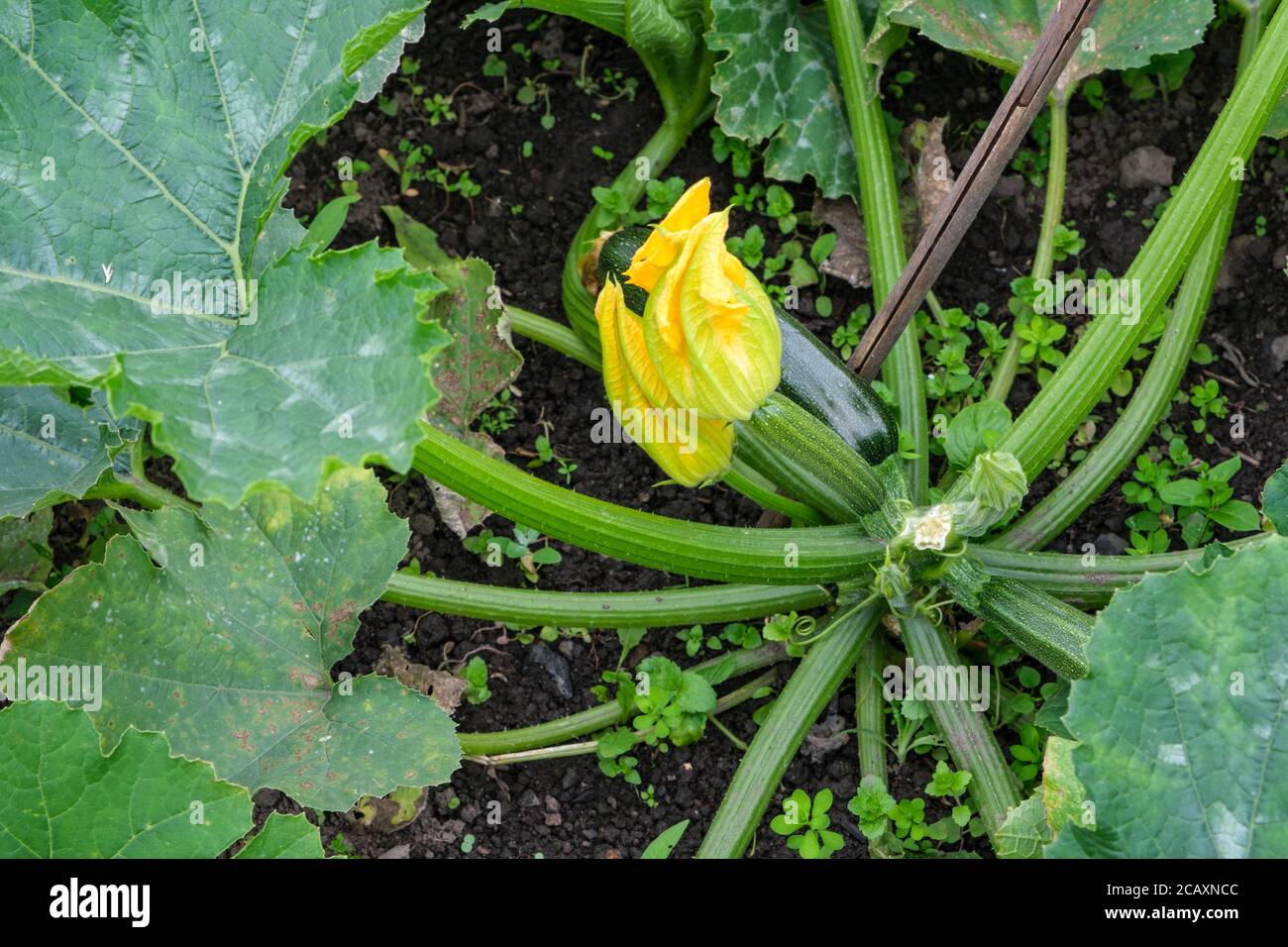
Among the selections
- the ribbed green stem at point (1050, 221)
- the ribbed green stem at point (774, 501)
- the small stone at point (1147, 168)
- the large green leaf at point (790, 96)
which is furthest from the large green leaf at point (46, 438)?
the small stone at point (1147, 168)

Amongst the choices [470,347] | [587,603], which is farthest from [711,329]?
[470,347]

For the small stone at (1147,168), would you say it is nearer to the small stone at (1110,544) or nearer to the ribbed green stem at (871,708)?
the small stone at (1110,544)

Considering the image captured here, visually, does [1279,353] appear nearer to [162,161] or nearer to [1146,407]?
[1146,407]

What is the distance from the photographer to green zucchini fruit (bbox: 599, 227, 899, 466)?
250 cm

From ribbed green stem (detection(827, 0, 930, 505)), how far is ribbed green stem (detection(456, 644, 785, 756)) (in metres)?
0.51

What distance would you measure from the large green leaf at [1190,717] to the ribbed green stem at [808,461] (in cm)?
63

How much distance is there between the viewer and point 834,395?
2.52m

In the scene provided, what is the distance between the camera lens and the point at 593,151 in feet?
10.4

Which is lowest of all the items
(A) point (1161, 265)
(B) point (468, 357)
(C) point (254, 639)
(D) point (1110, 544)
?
(C) point (254, 639)

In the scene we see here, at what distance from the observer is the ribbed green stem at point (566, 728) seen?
2.62 m

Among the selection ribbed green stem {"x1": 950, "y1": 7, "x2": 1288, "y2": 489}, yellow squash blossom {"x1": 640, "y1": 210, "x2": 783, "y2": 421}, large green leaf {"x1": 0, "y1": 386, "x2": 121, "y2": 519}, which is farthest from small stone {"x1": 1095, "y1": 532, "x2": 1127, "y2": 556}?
large green leaf {"x1": 0, "y1": 386, "x2": 121, "y2": 519}

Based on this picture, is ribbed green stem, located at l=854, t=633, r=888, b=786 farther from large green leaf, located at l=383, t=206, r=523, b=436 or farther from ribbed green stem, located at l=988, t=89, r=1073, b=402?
large green leaf, located at l=383, t=206, r=523, b=436

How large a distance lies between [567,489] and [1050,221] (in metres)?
1.30
